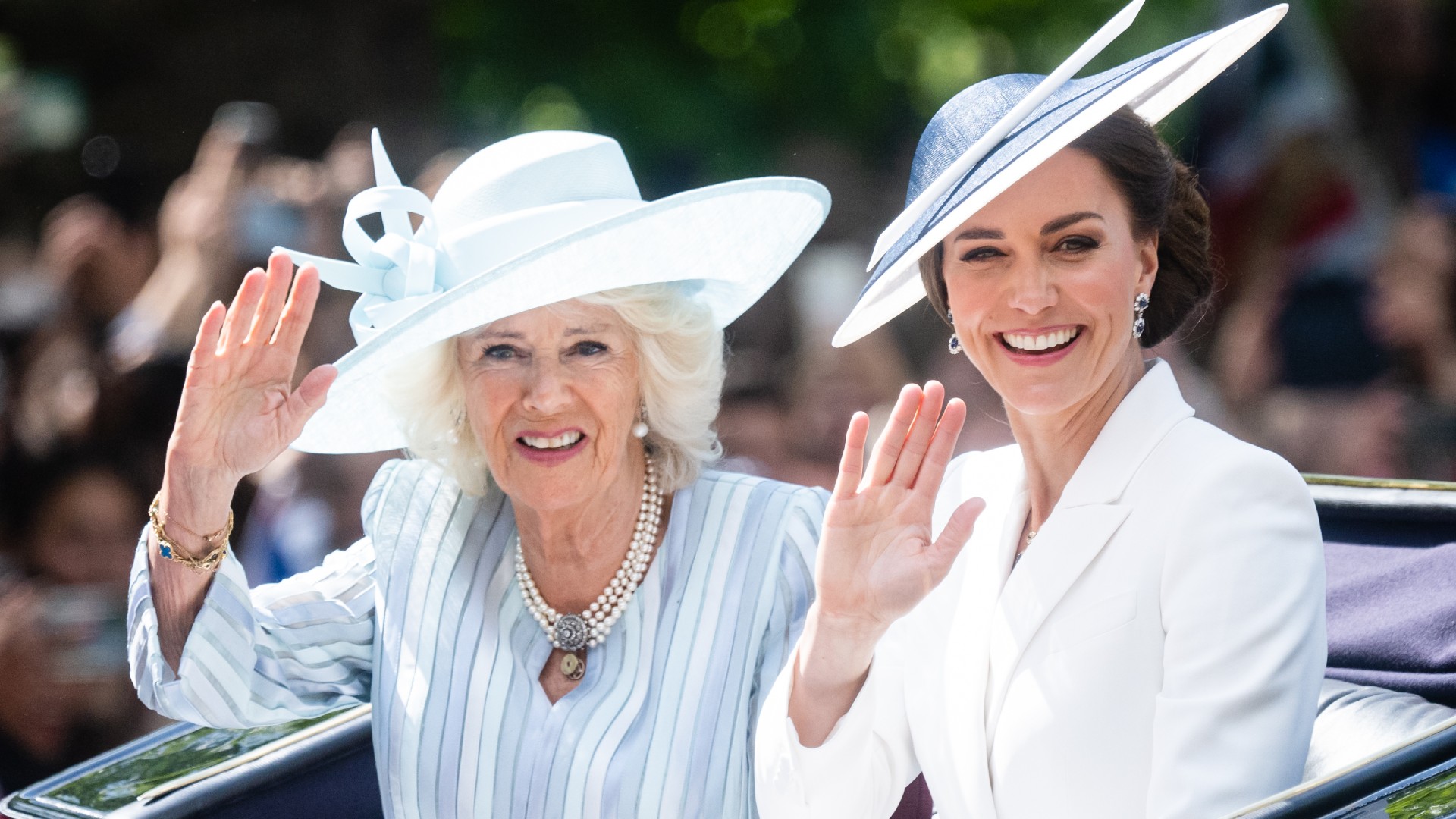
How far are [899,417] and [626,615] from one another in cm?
72

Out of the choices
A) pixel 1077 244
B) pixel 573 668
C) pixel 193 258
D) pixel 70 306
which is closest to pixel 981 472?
pixel 1077 244

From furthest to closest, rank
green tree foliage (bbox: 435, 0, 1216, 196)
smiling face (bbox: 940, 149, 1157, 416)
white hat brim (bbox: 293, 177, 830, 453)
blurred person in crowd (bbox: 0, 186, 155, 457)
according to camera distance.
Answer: green tree foliage (bbox: 435, 0, 1216, 196) → blurred person in crowd (bbox: 0, 186, 155, 457) → white hat brim (bbox: 293, 177, 830, 453) → smiling face (bbox: 940, 149, 1157, 416)

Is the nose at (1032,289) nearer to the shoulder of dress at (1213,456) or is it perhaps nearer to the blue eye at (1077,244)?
the blue eye at (1077,244)

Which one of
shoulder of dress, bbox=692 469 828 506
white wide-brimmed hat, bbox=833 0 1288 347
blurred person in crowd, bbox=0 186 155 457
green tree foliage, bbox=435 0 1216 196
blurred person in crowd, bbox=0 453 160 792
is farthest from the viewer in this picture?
green tree foliage, bbox=435 0 1216 196

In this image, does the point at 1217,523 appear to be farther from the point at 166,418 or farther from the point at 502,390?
the point at 166,418

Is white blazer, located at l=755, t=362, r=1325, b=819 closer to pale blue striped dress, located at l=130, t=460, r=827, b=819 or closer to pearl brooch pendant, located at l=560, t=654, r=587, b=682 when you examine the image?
pale blue striped dress, located at l=130, t=460, r=827, b=819

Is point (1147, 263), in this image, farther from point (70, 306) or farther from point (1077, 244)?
point (70, 306)

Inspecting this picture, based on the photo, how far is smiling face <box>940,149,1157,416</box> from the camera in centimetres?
Result: 190

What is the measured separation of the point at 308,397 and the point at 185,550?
0.27m

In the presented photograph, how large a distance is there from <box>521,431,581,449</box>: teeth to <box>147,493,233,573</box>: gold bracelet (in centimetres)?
45

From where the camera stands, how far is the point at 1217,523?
1.72m

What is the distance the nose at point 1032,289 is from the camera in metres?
1.89

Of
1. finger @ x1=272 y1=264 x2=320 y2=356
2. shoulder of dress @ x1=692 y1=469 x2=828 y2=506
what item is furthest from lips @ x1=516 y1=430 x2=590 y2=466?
finger @ x1=272 y1=264 x2=320 y2=356

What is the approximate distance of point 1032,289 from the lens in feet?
6.22
